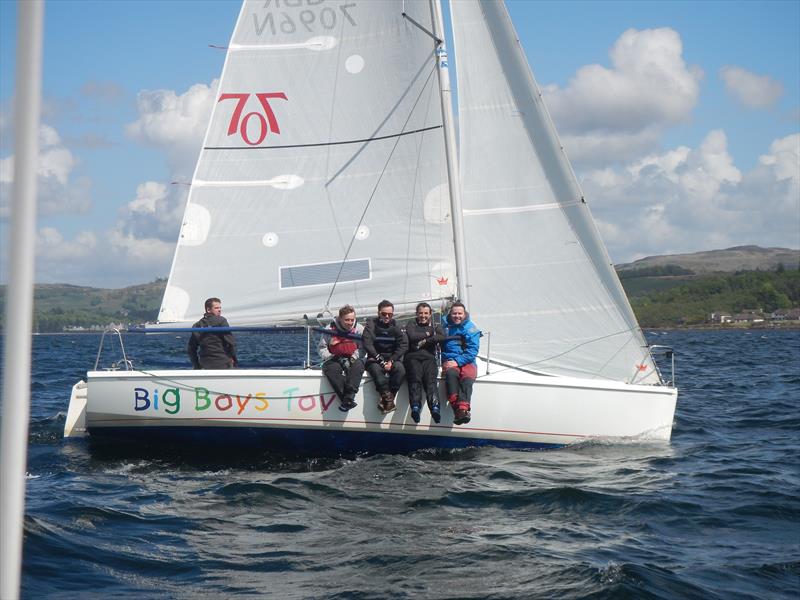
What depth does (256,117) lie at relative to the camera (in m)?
11.1

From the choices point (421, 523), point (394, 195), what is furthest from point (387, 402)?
point (394, 195)

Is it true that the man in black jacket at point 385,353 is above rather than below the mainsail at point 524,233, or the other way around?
below

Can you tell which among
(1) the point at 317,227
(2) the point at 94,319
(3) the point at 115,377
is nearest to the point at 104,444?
(3) the point at 115,377

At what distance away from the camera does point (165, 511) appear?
7629 millimetres

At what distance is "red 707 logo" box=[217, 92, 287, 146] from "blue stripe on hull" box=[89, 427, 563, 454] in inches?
145

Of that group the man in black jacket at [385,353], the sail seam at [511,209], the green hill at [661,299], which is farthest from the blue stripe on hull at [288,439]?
the green hill at [661,299]

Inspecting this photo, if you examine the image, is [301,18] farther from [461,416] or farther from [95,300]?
[95,300]

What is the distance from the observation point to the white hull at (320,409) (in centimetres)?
981

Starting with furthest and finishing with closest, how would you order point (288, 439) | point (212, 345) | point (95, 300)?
1. point (95, 300)
2. point (212, 345)
3. point (288, 439)

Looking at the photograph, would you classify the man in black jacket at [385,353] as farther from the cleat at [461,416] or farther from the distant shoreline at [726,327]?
the distant shoreline at [726,327]

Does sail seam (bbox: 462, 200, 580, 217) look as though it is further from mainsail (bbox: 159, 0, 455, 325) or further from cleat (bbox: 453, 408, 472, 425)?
cleat (bbox: 453, 408, 472, 425)

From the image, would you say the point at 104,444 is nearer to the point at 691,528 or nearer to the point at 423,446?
the point at 423,446

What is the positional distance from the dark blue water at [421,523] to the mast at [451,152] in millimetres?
2179

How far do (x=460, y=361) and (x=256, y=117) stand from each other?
159 inches
